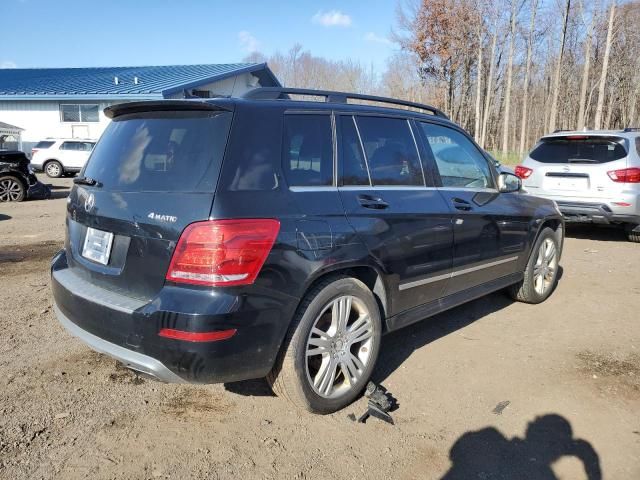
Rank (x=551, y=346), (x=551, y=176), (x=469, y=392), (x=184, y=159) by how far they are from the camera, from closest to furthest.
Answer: (x=184, y=159) → (x=469, y=392) → (x=551, y=346) → (x=551, y=176)

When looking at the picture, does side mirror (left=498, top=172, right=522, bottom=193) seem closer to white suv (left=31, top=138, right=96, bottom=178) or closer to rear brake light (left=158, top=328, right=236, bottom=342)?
rear brake light (left=158, top=328, right=236, bottom=342)

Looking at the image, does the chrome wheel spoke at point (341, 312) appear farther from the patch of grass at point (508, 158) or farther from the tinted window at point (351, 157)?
the patch of grass at point (508, 158)

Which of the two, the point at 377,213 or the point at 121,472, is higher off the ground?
the point at 377,213

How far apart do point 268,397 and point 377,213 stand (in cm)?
137

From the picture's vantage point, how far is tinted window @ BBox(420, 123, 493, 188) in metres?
4.06

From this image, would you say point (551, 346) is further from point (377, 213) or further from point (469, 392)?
point (377, 213)

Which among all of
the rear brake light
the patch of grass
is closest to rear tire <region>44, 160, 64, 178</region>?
the patch of grass

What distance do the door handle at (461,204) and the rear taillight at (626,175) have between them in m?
4.92

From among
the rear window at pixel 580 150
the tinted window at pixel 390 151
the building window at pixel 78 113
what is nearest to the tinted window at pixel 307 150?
the tinted window at pixel 390 151

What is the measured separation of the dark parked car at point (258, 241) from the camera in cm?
255

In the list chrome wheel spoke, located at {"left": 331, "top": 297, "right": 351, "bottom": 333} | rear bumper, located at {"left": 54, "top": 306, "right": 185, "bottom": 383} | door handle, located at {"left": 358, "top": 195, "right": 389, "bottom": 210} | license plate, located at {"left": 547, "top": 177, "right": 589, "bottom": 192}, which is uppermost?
door handle, located at {"left": 358, "top": 195, "right": 389, "bottom": 210}

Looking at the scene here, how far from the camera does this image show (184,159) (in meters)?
2.75

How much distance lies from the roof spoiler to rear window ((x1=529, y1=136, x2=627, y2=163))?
708 cm

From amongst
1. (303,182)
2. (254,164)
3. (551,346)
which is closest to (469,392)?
(551,346)
